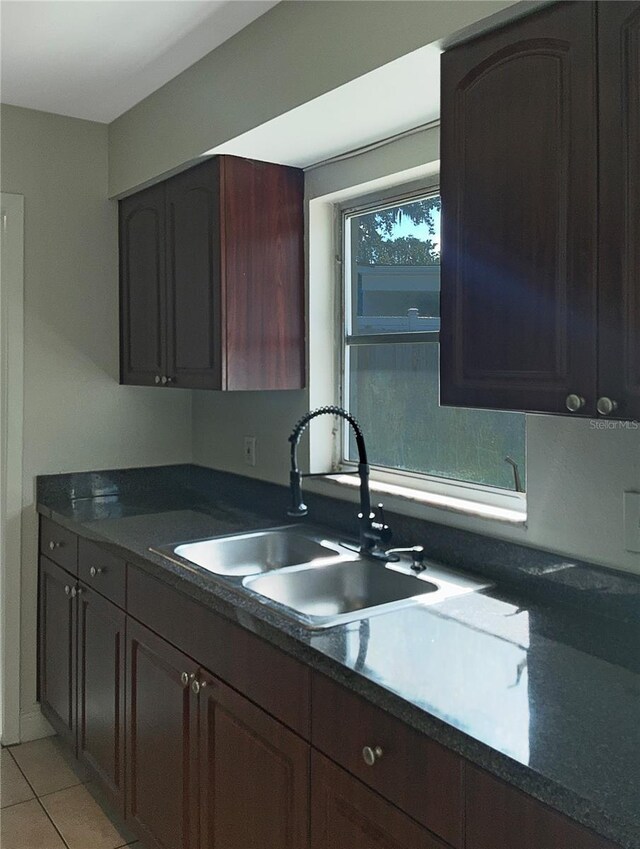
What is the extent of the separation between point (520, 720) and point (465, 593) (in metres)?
0.63

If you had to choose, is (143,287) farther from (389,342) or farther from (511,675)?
(511,675)

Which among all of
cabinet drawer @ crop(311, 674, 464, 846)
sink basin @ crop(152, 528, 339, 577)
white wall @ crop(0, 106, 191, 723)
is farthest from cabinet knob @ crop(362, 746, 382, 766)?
white wall @ crop(0, 106, 191, 723)

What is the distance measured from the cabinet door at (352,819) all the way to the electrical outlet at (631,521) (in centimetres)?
75

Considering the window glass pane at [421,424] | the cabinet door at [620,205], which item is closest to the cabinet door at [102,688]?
the window glass pane at [421,424]

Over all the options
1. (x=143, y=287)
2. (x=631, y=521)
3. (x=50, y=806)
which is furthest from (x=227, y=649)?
(x=143, y=287)

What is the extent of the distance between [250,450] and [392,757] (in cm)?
176

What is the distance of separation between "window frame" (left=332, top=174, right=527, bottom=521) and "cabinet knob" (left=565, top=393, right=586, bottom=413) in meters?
0.57

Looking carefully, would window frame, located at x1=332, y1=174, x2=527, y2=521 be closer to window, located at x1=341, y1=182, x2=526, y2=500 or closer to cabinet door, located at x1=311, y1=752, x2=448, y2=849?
window, located at x1=341, y1=182, x2=526, y2=500

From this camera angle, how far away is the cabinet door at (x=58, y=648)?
2.67 meters

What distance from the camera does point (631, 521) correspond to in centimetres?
Answer: 163

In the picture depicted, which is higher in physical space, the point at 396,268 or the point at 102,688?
the point at 396,268

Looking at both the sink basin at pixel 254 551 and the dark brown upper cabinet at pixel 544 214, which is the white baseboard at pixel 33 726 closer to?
the sink basin at pixel 254 551

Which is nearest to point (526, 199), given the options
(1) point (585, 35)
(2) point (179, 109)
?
(1) point (585, 35)

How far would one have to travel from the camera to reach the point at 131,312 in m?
3.03
